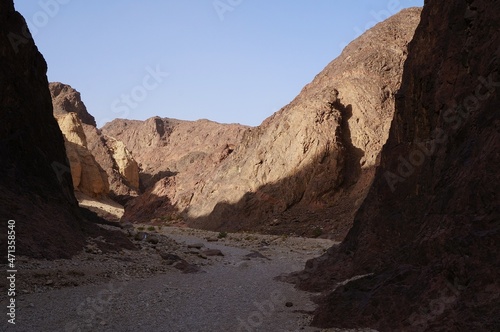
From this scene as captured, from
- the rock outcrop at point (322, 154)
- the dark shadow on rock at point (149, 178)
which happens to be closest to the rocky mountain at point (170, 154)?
the dark shadow on rock at point (149, 178)

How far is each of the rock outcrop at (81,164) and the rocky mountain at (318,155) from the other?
9.39m

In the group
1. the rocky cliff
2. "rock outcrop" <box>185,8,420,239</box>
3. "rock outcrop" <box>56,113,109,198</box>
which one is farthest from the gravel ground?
"rock outcrop" <box>56,113,109,198</box>

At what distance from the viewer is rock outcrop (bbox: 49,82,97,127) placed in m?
76.5

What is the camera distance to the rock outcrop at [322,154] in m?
37.1

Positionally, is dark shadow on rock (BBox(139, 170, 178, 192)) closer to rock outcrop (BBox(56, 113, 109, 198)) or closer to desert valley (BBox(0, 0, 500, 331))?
rock outcrop (BBox(56, 113, 109, 198))

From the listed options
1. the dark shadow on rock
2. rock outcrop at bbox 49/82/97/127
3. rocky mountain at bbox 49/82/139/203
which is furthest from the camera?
rock outcrop at bbox 49/82/97/127

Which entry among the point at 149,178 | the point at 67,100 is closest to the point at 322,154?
the point at 149,178

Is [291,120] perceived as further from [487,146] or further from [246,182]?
[487,146]

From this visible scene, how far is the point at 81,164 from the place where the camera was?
56.6 meters

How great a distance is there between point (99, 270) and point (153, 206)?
147 ft

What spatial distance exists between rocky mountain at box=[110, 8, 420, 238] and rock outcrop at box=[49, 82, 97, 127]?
33.9 meters

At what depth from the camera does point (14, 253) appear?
11.2 metres

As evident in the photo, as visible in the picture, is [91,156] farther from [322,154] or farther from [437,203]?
[437,203]

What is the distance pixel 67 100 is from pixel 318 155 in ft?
178
